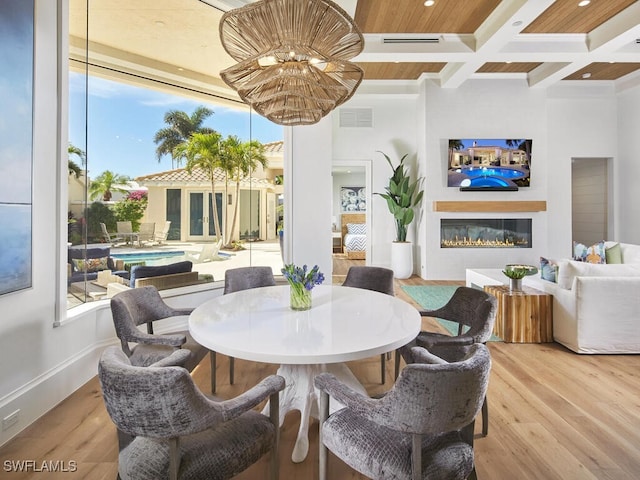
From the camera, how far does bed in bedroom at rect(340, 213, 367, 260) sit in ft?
30.4

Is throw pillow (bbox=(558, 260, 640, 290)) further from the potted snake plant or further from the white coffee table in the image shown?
the potted snake plant

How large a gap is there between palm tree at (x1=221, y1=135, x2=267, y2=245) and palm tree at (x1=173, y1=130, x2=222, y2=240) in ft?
0.31

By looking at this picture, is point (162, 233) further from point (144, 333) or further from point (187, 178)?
point (144, 333)

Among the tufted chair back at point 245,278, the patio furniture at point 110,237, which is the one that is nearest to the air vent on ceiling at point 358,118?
the tufted chair back at point 245,278

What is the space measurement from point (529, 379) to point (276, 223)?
291 cm

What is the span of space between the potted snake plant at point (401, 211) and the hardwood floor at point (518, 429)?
149 inches

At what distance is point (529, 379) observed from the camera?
263 cm

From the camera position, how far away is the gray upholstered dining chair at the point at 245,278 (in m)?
2.79

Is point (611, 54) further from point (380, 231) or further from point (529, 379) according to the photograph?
point (529, 379)

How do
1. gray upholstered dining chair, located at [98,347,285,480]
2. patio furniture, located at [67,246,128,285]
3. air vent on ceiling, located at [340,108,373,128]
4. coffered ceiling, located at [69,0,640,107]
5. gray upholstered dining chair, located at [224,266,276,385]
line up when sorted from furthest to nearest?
air vent on ceiling, located at [340,108,373,128]
coffered ceiling, located at [69,0,640,107]
gray upholstered dining chair, located at [224,266,276,385]
patio furniture, located at [67,246,128,285]
gray upholstered dining chair, located at [98,347,285,480]

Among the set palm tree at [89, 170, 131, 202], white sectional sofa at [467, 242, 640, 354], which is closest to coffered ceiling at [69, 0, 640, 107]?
palm tree at [89, 170, 131, 202]

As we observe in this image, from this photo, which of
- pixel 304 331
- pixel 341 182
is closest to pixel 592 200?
pixel 341 182

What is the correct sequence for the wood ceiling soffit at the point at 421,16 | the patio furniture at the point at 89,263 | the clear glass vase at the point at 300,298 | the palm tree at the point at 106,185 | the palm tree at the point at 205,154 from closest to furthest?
the clear glass vase at the point at 300,298 < the patio furniture at the point at 89,263 < the palm tree at the point at 106,185 < the palm tree at the point at 205,154 < the wood ceiling soffit at the point at 421,16

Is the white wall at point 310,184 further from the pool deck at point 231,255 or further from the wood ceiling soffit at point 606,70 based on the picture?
the wood ceiling soffit at point 606,70
